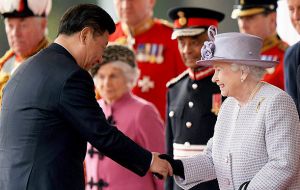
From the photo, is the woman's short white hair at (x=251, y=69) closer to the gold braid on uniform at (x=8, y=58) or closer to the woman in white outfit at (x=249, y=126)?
the woman in white outfit at (x=249, y=126)

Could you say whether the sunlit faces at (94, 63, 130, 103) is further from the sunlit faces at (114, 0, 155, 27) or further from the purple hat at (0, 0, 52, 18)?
the sunlit faces at (114, 0, 155, 27)

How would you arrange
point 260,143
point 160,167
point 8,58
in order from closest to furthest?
point 260,143 → point 160,167 → point 8,58

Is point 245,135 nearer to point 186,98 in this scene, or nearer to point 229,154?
point 229,154

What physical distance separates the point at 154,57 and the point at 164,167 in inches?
96.4

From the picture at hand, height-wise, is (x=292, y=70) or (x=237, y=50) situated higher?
(x=237, y=50)

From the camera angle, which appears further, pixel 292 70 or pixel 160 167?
pixel 292 70

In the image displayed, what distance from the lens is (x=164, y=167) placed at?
529 centimetres

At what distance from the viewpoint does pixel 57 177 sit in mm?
5023

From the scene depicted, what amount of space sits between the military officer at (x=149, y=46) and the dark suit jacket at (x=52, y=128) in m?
2.41

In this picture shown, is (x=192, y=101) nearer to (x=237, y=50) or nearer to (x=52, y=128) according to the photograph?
(x=237, y=50)

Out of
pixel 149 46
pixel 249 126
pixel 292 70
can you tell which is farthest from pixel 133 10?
pixel 249 126

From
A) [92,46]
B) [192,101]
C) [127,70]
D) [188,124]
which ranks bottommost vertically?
[188,124]

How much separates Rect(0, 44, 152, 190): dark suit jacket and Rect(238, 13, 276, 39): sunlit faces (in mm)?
2382

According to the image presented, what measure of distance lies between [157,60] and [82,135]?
8.56 ft
